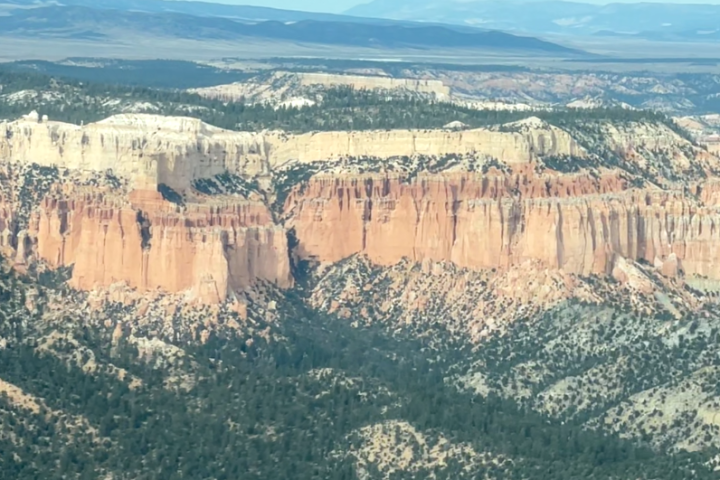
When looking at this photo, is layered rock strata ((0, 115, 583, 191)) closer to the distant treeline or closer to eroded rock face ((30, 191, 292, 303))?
eroded rock face ((30, 191, 292, 303))

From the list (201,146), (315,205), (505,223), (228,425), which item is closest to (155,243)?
(201,146)

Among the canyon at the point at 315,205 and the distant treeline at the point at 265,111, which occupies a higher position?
the distant treeline at the point at 265,111

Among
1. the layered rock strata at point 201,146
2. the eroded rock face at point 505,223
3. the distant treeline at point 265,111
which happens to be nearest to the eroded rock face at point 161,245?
the layered rock strata at point 201,146

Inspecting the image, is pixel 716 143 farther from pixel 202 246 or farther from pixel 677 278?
pixel 202 246

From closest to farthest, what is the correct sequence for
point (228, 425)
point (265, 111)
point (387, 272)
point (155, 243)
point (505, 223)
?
point (228, 425)
point (155, 243)
point (505, 223)
point (387, 272)
point (265, 111)

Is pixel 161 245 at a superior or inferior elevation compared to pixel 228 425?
superior

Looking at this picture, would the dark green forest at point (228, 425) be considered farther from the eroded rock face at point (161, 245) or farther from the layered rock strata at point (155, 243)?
the eroded rock face at point (161, 245)

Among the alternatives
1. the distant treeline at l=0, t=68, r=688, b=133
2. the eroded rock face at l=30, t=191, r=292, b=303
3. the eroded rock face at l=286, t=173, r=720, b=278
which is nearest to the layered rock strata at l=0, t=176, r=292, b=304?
the eroded rock face at l=30, t=191, r=292, b=303

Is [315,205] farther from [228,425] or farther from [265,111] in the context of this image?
[228,425]

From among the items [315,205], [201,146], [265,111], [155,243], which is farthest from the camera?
[265,111]
